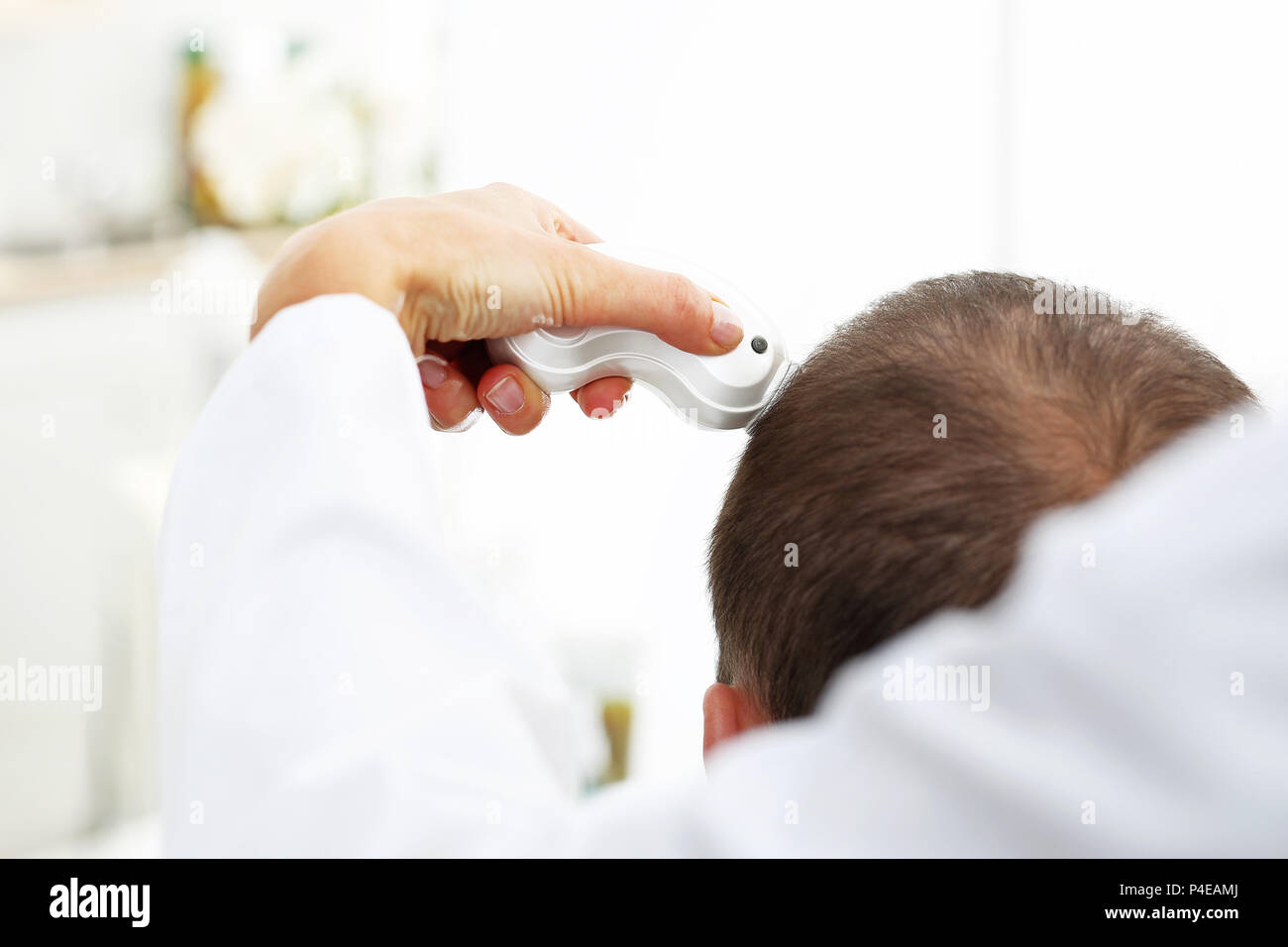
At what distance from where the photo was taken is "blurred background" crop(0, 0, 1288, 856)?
5.61 ft

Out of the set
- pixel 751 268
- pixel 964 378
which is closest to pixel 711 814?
pixel 964 378

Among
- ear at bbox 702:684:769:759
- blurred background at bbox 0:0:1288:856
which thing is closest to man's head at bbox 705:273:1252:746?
ear at bbox 702:684:769:759

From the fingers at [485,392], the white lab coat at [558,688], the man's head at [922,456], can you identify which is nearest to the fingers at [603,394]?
the fingers at [485,392]

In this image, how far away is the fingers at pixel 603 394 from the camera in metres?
0.66

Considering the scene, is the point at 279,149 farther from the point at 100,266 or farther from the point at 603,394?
the point at 603,394

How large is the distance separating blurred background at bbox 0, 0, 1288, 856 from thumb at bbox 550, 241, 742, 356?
1.21 meters

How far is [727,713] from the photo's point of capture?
0.58 meters

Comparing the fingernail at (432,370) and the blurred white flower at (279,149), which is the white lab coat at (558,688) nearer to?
the fingernail at (432,370)

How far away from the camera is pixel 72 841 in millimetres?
1682

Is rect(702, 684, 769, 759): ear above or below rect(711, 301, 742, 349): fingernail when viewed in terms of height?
below

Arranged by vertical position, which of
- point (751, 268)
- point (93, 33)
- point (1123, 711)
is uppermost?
point (93, 33)

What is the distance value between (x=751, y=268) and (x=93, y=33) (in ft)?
3.98

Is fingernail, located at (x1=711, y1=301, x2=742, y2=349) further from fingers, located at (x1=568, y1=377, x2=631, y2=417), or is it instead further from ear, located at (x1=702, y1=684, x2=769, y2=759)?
ear, located at (x1=702, y1=684, x2=769, y2=759)
